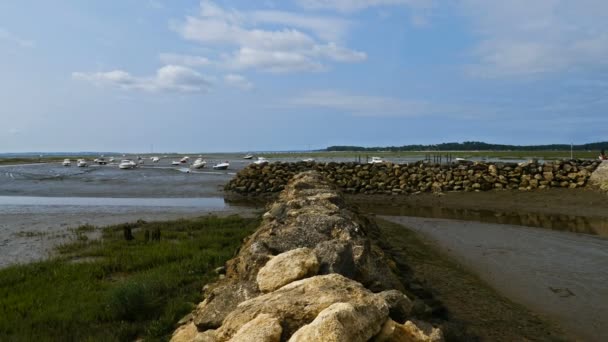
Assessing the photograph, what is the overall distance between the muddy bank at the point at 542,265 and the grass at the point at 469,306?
46 cm

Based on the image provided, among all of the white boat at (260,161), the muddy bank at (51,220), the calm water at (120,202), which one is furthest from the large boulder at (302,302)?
the white boat at (260,161)

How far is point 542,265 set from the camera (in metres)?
11.3

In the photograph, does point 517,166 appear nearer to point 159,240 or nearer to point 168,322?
point 159,240

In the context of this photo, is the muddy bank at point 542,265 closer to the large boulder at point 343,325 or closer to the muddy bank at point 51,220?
the large boulder at point 343,325

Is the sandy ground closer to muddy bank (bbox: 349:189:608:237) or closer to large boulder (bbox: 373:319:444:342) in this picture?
muddy bank (bbox: 349:189:608:237)

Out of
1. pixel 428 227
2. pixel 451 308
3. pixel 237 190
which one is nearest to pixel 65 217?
pixel 237 190

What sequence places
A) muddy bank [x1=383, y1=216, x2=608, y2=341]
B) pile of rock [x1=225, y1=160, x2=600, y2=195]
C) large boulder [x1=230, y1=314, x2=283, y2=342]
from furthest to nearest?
pile of rock [x1=225, y1=160, x2=600, y2=195] → muddy bank [x1=383, y1=216, x2=608, y2=341] → large boulder [x1=230, y1=314, x2=283, y2=342]

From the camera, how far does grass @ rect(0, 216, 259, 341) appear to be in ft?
20.3

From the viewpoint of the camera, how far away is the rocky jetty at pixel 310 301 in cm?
365

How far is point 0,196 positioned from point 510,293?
37.3m

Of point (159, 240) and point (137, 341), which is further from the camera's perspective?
point (159, 240)

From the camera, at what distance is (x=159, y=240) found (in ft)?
45.2

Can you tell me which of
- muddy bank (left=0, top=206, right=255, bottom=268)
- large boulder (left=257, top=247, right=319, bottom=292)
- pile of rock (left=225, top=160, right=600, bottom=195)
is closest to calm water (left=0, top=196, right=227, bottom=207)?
muddy bank (left=0, top=206, right=255, bottom=268)

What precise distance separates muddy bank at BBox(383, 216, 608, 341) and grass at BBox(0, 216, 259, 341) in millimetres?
6341
